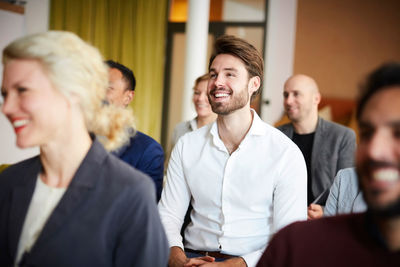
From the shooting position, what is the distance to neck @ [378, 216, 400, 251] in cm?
102

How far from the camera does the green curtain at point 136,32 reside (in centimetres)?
711

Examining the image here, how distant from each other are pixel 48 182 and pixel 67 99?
27cm

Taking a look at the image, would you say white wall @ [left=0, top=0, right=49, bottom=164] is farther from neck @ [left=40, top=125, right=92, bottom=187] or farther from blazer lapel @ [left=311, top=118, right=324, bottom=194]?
neck @ [left=40, top=125, right=92, bottom=187]

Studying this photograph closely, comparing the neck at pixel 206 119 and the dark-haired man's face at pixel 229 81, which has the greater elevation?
the dark-haired man's face at pixel 229 81

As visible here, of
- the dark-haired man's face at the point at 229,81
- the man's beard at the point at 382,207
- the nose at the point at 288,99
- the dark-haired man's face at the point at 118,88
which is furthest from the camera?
the nose at the point at 288,99

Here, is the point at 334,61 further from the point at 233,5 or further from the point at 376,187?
the point at 376,187

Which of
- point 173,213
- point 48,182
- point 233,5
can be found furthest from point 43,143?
point 233,5

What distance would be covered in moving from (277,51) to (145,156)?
4651 millimetres

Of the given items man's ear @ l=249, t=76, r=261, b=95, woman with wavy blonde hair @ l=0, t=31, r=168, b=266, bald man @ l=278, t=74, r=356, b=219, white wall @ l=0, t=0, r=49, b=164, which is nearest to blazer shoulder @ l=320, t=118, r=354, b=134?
bald man @ l=278, t=74, r=356, b=219

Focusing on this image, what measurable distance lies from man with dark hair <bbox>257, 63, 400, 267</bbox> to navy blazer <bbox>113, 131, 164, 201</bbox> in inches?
56.2

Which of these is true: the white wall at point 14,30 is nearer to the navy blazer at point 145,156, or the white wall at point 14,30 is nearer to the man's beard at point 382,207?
the navy blazer at point 145,156

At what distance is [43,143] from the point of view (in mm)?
1382

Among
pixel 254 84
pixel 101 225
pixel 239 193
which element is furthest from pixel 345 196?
pixel 101 225

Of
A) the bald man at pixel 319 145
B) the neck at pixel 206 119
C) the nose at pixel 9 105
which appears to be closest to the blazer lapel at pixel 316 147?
the bald man at pixel 319 145
